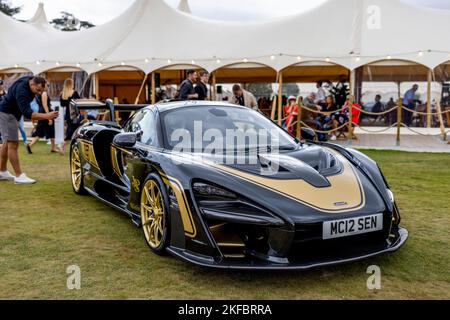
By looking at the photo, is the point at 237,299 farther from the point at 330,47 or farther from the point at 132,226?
the point at 330,47

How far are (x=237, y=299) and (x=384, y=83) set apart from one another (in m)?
14.4

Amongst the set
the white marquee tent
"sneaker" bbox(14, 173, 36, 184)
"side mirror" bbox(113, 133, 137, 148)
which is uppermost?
the white marquee tent

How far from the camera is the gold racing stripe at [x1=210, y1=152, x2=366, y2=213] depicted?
3164 mm

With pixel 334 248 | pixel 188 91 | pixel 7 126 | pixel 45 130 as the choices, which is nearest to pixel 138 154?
pixel 334 248

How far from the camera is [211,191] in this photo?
10.6 ft

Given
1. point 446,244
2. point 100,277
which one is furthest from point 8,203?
point 446,244

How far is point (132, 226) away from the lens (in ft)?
15.3

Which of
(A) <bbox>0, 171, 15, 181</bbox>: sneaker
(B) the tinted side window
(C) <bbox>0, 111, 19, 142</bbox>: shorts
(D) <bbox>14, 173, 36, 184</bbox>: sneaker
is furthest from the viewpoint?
(A) <bbox>0, 171, 15, 181</bbox>: sneaker

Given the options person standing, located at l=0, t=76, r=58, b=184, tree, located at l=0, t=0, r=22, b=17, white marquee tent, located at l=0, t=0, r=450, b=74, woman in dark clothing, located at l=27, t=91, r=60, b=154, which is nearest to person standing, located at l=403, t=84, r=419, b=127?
white marquee tent, located at l=0, t=0, r=450, b=74

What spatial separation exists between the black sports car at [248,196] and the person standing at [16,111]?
2.90 m

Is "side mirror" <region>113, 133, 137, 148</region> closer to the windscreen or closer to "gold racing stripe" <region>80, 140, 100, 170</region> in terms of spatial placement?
the windscreen

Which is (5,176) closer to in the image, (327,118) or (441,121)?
(327,118)

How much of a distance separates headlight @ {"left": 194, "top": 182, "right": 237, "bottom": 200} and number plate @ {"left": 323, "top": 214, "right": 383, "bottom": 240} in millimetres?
668

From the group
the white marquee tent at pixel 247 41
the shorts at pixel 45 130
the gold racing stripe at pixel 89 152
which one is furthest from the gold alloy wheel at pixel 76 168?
the white marquee tent at pixel 247 41
